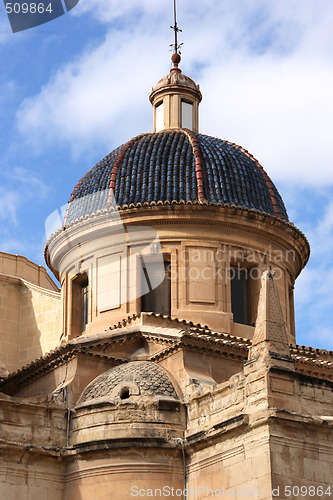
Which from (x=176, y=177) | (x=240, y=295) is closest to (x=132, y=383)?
(x=240, y=295)

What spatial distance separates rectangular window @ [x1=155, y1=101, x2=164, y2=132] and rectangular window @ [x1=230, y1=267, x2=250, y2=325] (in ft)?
19.3

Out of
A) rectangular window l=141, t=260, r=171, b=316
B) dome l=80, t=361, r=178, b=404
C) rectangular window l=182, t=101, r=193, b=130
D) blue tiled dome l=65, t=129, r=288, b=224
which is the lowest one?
dome l=80, t=361, r=178, b=404

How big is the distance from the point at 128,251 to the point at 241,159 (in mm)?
4844

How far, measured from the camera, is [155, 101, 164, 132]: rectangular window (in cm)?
3109

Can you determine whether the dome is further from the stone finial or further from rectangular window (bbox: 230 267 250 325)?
rectangular window (bbox: 230 267 250 325)

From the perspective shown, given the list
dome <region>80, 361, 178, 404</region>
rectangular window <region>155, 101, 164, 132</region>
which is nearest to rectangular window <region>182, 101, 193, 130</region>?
rectangular window <region>155, 101, 164, 132</region>

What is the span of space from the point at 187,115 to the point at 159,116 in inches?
34.4

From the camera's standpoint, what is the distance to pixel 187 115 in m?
31.2

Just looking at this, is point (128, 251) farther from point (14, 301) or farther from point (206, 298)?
point (14, 301)

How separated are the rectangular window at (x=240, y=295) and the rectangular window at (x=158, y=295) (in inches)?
70.5

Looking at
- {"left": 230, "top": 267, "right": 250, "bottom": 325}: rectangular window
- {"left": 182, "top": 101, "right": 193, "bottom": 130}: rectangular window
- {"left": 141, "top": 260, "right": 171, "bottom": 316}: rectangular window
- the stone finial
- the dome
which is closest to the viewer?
the stone finial

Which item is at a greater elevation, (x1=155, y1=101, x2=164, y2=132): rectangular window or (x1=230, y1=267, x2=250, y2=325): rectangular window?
(x1=155, y1=101, x2=164, y2=132): rectangular window
